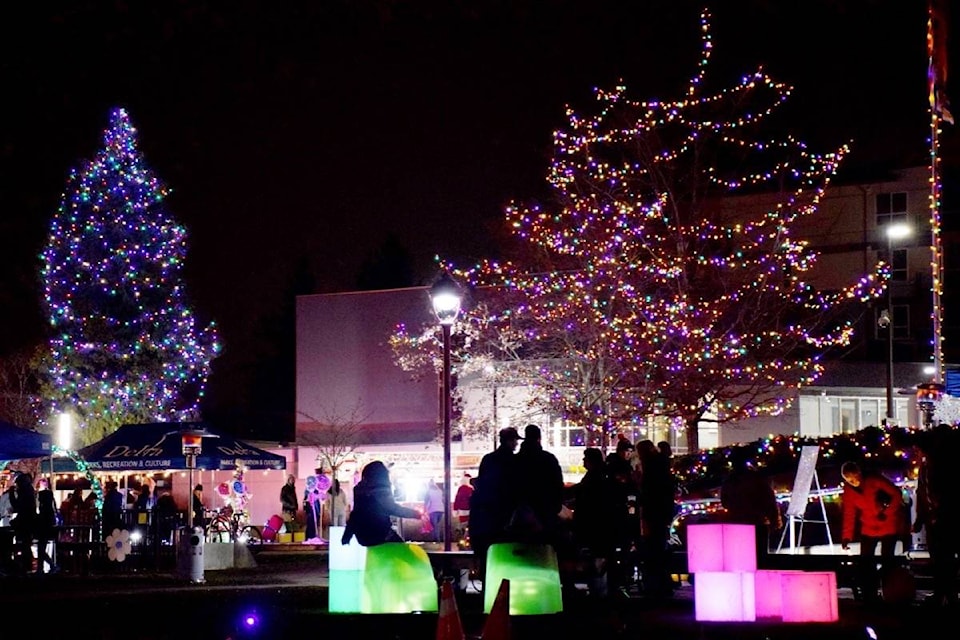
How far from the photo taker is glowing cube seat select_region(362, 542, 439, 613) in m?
13.5

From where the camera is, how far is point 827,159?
35.5 meters

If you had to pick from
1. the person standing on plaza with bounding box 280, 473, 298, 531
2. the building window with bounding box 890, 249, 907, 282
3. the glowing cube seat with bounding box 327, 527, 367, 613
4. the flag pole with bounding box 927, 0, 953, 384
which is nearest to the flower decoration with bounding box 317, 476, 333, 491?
the person standing on plaza with bounding box 280, 473, 298, 531

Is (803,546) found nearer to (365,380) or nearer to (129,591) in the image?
(129,591)

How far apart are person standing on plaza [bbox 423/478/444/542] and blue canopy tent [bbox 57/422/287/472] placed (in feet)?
17.1

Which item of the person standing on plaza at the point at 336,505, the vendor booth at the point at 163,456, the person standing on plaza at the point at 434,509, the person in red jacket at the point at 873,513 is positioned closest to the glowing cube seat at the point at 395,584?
the person in red jacket at the point at 873,513

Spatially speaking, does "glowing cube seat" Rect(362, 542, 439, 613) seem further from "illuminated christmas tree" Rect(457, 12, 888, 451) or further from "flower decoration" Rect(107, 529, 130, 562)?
"illuminated christmas tree" Rect(457, 12, 888, 451)

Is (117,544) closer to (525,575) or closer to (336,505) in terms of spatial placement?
(525,575)

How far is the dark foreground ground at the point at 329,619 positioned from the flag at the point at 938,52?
10431 mm

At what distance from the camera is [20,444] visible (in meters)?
24.5

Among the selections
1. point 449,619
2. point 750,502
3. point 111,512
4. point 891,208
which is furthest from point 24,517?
point 891,208

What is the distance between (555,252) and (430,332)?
7119 mm

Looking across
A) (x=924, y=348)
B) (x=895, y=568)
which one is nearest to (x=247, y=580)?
(x=895, y=568)

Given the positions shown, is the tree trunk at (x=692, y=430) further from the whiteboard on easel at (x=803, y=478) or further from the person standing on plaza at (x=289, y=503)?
the whiteboard on easel at (x=803, y=478)

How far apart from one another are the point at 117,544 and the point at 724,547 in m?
14.7
